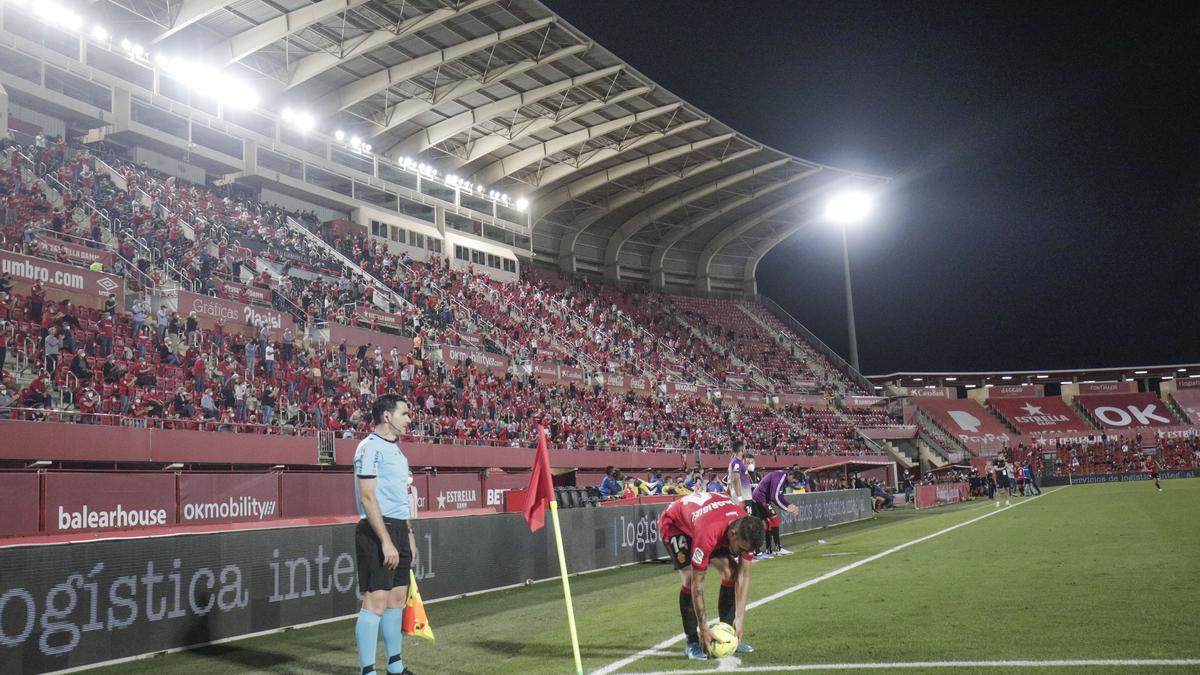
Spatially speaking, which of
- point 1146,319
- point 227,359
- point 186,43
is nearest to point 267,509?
point 227,359

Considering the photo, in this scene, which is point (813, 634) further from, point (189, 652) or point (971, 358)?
point (971, 358)

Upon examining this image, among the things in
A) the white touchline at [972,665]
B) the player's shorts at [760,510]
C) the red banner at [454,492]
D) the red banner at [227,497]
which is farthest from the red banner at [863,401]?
the white touchline at [972,665]

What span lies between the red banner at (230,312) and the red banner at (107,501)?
29.4 feet

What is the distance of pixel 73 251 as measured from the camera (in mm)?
22094

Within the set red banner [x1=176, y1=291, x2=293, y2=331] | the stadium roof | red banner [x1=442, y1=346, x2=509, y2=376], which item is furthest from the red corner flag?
the stadium roof

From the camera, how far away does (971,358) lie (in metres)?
84.4

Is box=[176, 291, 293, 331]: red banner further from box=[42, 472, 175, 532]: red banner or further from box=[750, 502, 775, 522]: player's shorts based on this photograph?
box=[750, 502, 775, 522]: player's shorts

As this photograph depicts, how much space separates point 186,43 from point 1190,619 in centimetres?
3638

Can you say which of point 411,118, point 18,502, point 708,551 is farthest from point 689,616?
point 411,118

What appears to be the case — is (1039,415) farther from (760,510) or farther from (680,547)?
(680,547)

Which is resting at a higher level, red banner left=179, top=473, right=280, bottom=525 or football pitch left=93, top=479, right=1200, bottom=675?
red banner left=179, top=473, right=280, bottom=525

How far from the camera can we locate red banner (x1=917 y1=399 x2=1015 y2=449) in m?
68.9

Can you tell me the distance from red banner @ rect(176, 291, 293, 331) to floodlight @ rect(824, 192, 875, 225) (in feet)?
150

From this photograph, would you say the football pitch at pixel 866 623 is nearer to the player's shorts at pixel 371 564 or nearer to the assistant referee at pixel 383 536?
the assistant referee at pixel 383 536
